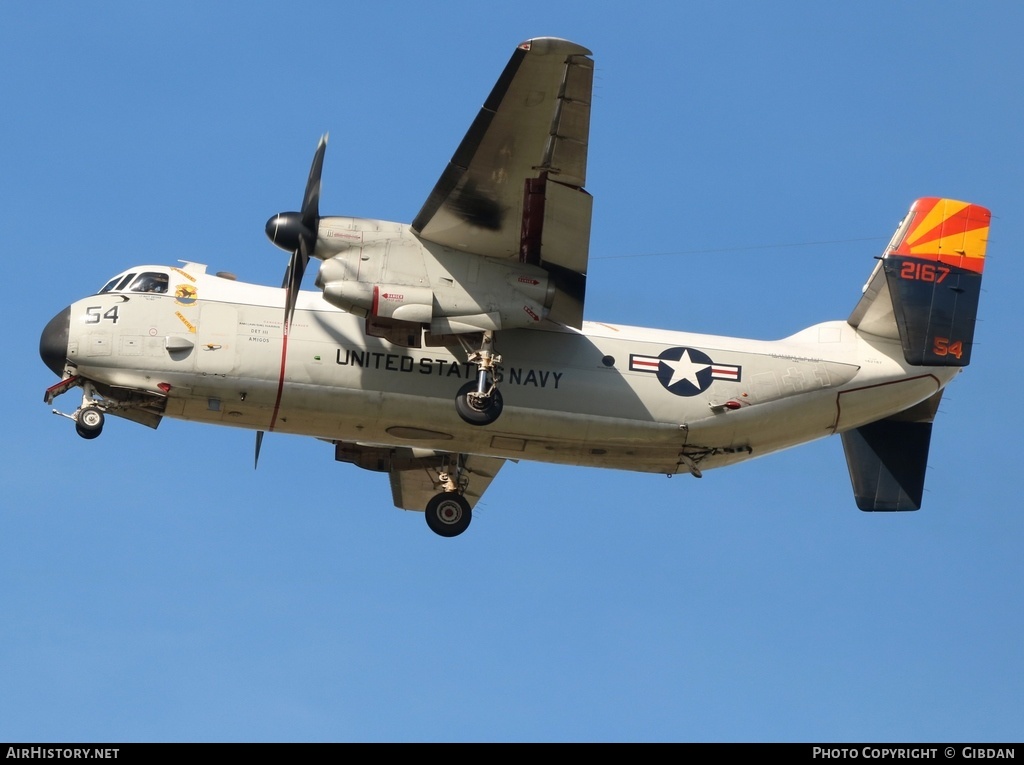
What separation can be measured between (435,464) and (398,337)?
485 centimetres

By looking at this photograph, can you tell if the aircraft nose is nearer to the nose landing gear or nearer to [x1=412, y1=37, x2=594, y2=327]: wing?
the nose landing gear

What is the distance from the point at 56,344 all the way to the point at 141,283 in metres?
1.63

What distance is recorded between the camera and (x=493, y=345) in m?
23.8

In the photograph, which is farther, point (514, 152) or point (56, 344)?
point (56, 344)

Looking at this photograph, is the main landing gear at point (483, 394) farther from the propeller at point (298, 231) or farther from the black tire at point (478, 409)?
the propeller at point (298, 231)

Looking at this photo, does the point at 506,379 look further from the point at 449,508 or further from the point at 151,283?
the point at 151,283

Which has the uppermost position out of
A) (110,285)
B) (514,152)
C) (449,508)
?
(514,152)

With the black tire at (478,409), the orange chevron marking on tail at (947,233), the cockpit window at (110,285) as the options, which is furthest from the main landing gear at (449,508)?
the orange chevron marking on tail at (947,233)

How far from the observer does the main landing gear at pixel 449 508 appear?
26.2 meters

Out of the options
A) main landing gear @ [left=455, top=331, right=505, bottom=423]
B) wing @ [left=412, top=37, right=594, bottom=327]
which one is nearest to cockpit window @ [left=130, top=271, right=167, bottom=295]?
wing @ [left=412, top=37, right=594, bottom=327]

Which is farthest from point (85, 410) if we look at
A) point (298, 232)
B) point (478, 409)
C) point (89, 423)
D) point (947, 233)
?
point (947, 233)

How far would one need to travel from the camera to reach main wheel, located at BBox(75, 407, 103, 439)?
23.3m

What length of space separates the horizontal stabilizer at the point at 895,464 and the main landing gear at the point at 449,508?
23.0 feet
